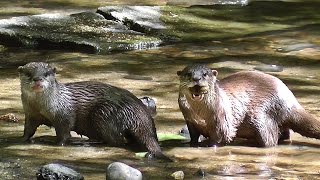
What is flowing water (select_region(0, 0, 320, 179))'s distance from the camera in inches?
172

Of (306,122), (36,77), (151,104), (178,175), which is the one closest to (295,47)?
(151,104)

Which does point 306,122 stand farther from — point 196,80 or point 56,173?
point 56,173

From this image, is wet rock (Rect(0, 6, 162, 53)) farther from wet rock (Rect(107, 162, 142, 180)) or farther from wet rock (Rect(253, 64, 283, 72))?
wet rock (Rect(107, 162, 142, 180))

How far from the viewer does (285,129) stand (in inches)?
198

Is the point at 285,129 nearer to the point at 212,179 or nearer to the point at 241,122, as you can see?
the point at 241,122

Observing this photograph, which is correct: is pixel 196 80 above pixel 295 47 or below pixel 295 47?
above

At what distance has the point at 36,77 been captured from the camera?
4.68 meters

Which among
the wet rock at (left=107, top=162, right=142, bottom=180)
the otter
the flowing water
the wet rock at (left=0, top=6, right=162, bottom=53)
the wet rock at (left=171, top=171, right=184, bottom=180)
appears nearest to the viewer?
the wet rock at (left=107, top=162, right=142, bottom=180)

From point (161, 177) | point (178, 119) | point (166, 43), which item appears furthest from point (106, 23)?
point (161, 177)

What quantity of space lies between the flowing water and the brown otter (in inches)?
3.4

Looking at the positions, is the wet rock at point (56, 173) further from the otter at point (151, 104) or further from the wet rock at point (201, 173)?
the otter at point (151, 104)

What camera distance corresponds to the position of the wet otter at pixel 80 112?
4.71 meters

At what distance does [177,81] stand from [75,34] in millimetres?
1827

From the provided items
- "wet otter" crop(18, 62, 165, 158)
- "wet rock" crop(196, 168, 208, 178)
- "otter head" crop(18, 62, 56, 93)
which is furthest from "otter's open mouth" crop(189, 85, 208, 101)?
"otter head" crop(18, 62, 56, 93)
